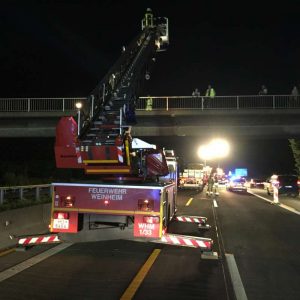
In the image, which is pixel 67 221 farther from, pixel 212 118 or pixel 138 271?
pixel 212 118

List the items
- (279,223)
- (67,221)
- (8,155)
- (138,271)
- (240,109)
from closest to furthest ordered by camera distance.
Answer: (138,271)
(67,221)
(279,223)
(240,109)
(8,155)

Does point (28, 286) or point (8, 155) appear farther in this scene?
point (8, 155)

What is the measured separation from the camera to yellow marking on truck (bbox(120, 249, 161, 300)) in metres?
7.36

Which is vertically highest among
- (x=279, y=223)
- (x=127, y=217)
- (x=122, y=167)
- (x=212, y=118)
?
(x=212, y=118)

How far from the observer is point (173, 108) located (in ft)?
115

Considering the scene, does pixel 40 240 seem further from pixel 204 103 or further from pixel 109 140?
pixel 204 103

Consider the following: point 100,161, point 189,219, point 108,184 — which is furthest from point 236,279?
point 189,219

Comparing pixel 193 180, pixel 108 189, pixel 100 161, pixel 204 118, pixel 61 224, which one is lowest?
pixel 193 180

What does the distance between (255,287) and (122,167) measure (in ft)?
11.7

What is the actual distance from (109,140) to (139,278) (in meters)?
3.23

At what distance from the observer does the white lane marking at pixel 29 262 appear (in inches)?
339

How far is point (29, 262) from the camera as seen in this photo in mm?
9703

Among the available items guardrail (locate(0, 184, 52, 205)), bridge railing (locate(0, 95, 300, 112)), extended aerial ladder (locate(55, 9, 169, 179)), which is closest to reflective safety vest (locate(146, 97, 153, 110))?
bridge railing (locate(0, 95, 300, 112))

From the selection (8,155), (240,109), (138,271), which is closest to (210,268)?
(138,271)
